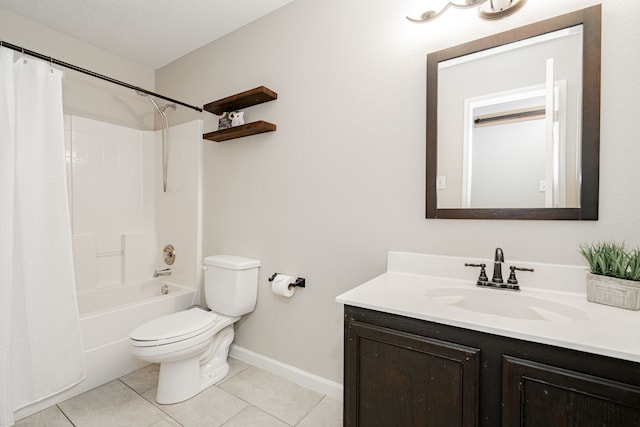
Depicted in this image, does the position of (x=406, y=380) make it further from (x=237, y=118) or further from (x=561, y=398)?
(x=237, y=118)

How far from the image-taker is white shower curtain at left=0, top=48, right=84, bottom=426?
4.78 feet

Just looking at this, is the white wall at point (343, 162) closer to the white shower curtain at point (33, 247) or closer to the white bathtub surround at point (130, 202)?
the white bathtub surround at point (130, 202)

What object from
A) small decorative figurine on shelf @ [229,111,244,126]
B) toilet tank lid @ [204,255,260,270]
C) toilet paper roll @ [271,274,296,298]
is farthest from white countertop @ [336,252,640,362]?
small decorative figurine on shelf @ [229,111,244,126]

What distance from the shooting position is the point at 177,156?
259cm

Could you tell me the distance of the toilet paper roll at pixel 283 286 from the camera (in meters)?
1.84

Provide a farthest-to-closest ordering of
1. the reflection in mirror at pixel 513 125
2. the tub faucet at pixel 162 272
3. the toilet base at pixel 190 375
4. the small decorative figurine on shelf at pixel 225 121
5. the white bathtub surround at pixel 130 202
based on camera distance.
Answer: the tub faucet at pixel 162 272, the white bathtub surround at pixel 130 202, the small decorative figurine on shelf at pixel 225 121, the toilet base at pixel 190 375, the reflection in mirror at pixel 513 125

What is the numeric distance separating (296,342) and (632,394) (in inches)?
61.8

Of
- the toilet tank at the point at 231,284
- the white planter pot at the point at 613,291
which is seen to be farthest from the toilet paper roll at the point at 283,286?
the white planter pot at the point at 613,291

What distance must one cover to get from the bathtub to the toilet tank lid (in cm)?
52

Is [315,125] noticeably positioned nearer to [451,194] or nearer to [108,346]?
[451,194]

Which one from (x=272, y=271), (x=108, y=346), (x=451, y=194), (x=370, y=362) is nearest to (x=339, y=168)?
(x=451, y=194)

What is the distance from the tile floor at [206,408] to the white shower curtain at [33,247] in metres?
0.16

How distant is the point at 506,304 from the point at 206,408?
1631mm

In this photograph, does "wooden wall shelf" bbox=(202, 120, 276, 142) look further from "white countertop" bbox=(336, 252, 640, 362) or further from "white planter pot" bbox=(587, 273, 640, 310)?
"white planter pot" bbox=(587, 273, 640, 310)
